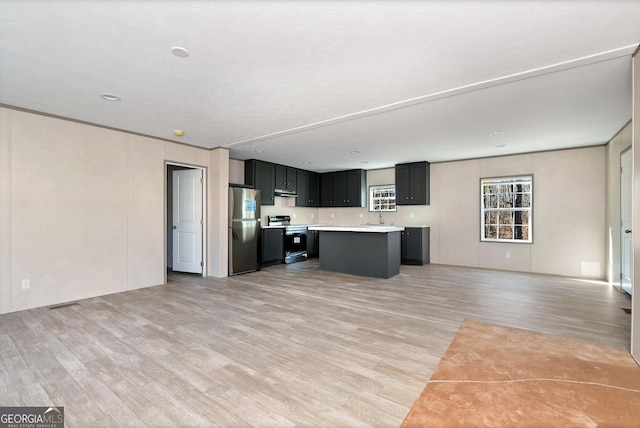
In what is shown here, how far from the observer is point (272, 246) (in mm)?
6535

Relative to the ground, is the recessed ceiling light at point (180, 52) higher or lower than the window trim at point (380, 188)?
higher

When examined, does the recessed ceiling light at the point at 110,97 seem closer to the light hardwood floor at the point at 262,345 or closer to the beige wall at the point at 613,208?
the light hardwood floor at the point at 262,345

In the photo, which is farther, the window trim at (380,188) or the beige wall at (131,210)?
the window trim at (380,188)

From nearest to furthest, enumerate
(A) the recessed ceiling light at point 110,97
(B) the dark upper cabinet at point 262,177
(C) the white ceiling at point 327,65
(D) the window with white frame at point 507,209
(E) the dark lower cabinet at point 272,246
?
(C) the white ceiling at point 327,65
(A) the recessed ceiling light at point 110,97
(D) the window with white frame at point 507,209
(E) the dark lower cabinet at point 272,246
(B) the dark upper cabinet at point 262,177

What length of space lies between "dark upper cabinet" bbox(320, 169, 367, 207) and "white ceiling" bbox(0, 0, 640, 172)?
345cm

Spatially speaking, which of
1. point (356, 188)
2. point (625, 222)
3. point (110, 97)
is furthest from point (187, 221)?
point (625, 222)

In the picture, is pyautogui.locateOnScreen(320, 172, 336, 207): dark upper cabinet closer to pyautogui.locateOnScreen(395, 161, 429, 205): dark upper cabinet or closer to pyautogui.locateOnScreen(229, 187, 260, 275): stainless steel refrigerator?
pyautogui.locateOnScreen(395, 161, 429, 205): dark upper cabinet

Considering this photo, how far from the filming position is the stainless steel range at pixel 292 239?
6.89 m

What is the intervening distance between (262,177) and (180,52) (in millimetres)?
→ 4427

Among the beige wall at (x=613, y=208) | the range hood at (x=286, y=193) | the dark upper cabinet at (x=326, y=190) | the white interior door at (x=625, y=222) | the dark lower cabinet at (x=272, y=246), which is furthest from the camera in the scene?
the dark upper cabinet at (x=326, y=190)

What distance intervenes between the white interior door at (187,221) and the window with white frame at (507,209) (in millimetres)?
6116

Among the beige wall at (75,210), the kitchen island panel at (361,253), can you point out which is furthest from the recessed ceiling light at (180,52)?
the kitchen island panel at (361,253)

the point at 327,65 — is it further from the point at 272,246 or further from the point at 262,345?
the point at 272,246

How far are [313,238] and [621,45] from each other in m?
6.65
